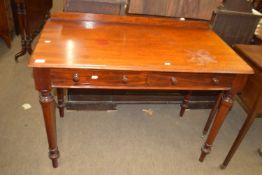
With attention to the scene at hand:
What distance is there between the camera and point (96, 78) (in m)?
1.25

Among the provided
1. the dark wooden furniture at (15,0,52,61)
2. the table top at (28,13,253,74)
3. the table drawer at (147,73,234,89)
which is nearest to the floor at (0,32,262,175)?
the dark wooden furniture at (15,0,52,61)

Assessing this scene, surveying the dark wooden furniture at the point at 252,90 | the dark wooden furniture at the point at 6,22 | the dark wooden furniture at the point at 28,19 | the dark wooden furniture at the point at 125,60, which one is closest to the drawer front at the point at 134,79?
the dark wooden furniture at the point at 125,60

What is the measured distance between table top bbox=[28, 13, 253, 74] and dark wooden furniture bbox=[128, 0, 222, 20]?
0.22 feet

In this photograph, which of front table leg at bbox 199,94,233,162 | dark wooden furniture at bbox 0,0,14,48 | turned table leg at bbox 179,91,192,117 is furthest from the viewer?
dark wooden furniture at bbox 0,0,14,48

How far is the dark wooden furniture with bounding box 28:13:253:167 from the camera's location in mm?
1211

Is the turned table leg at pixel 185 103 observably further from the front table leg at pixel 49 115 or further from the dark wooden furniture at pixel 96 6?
the front table leg at pixel 49 115

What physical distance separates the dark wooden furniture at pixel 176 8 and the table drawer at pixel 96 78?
0.60 meters

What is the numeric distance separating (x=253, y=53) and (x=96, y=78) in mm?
1068

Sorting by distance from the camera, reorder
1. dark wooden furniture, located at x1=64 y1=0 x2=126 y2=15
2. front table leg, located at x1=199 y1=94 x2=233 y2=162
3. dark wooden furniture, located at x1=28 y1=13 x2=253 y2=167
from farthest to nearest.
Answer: dark wooden furniture, located at x1=64 y1=0 x2=126 y2=15 < front table leg, located at x1=199 y1=94 x2=233 y2=162 < dark wooden furniture, located at x1=28 y1=13 x2=253 y2=167

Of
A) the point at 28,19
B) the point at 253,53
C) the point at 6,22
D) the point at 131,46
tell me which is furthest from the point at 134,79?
the point at 6,22

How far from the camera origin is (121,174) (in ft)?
5.47

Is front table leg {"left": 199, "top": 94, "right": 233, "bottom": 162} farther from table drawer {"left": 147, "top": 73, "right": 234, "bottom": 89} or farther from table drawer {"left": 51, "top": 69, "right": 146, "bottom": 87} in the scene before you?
table drawer {"left": 51, "top": 69, "right": 146, "bottom": 87}

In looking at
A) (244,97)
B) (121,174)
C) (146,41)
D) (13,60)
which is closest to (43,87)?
(146,41)

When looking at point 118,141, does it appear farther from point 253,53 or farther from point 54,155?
point 253,53
